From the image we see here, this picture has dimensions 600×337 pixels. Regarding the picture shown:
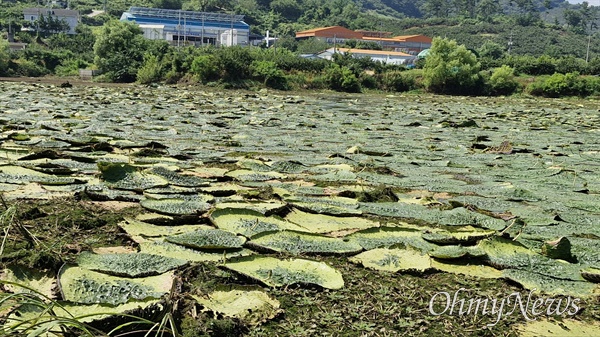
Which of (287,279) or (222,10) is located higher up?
(222,10)

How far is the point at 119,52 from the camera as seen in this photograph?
29.1 metres

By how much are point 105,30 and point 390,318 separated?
31584 mm

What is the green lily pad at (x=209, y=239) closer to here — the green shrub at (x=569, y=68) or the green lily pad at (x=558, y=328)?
the green lily pad at (x=558, y=328)

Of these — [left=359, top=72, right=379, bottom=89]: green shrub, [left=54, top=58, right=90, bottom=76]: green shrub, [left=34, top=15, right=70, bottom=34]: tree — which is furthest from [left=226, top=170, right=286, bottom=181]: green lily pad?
[left=34, top=15, right=70, bottom=34]: tree

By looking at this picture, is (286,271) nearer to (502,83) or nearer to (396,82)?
(396,82)

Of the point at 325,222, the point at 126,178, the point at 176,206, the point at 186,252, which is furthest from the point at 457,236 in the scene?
the point at 126,178

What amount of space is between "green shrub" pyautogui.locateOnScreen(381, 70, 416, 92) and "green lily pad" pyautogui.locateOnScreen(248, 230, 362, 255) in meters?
29.1

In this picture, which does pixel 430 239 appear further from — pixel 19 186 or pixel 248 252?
pixel 19 186

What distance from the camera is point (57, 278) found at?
2.17 metres

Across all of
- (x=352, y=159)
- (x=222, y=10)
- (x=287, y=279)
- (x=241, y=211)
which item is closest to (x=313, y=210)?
(x=241, y=211)

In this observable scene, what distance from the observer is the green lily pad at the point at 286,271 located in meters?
2.45

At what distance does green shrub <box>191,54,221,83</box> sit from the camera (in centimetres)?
2628

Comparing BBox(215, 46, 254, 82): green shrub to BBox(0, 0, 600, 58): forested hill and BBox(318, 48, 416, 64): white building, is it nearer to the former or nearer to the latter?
BBox(318, 48, 416, 64): white building

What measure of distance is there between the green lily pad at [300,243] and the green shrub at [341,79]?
26.8 metres
